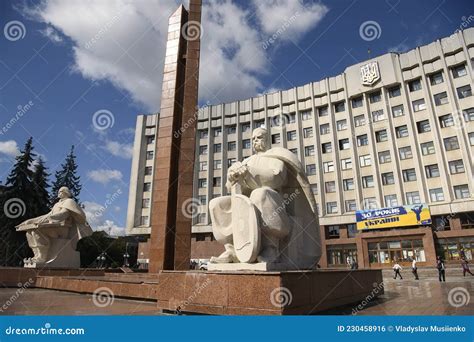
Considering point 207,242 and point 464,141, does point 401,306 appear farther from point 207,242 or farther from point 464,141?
point 207,242

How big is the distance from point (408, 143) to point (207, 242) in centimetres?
2480

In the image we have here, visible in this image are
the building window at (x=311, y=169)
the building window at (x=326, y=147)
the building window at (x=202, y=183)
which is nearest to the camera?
the building window at (x=326, y=147)

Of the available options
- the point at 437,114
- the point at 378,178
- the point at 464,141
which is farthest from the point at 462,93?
the point at 378,178

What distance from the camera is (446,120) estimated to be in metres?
30.9

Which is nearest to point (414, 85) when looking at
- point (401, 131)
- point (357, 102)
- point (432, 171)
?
Result: point (401, 131)

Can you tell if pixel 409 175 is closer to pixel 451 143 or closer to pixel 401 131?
pixel 451 143

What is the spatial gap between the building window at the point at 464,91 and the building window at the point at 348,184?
42.0 feet

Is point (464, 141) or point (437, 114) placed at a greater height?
point (437, 114)

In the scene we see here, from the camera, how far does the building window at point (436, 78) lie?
32.0 metres

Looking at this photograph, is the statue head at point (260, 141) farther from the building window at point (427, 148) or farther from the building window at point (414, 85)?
the building window at point (414, 85)

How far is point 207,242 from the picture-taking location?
3872 centimetres

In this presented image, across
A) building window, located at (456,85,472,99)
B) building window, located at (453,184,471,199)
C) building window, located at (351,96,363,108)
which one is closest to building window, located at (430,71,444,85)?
building window, located at (456,85,472,99)

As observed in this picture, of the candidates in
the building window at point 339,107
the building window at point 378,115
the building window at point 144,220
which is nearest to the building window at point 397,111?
the building window at point 378,115

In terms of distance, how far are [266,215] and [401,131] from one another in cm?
→ 3332
